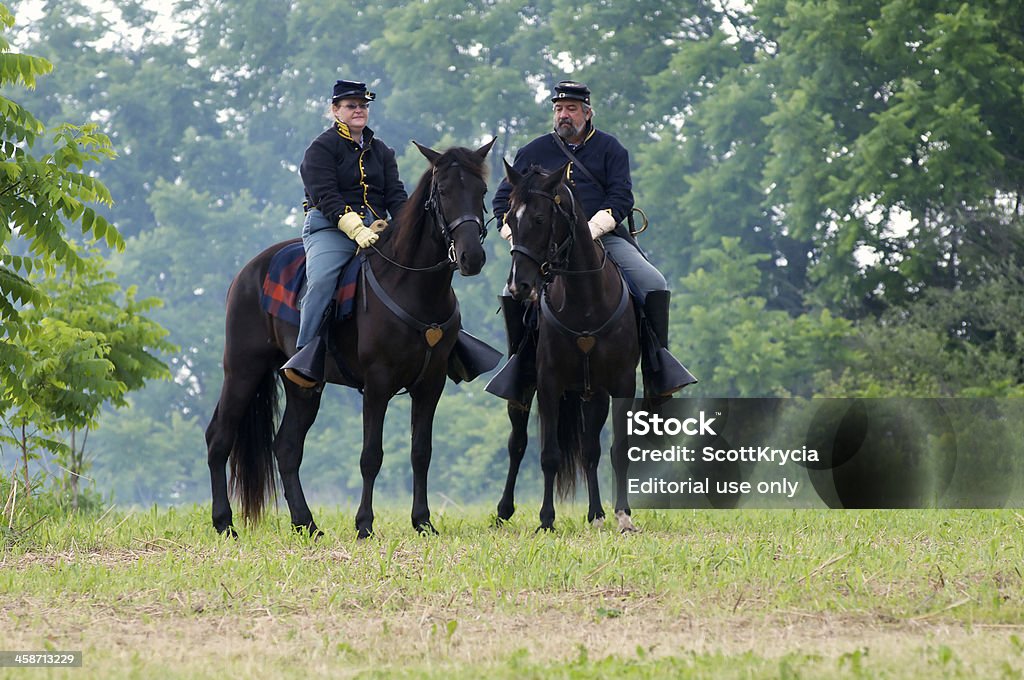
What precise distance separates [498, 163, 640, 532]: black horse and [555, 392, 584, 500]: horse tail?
0.26 m

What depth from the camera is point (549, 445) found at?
12273 millimetres

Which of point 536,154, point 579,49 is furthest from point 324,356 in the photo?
point 579,49

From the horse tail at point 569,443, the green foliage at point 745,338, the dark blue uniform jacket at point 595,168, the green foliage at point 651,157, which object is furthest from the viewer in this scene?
the green foliage at point 745,338

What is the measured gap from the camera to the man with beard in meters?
12.4

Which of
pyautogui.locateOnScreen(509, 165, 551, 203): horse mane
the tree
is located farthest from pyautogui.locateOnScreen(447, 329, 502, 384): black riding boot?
the tree

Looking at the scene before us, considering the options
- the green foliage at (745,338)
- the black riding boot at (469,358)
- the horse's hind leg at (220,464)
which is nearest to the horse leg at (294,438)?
the horse's hind leg at (220,464)

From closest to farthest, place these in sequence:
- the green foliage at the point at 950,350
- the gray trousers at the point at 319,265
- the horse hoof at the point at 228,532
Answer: the gray trousers at the point at 319,265, the horse hoof at the point at 228,532, the green foliage at the point at 950,350

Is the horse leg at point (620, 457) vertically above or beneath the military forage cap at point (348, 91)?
beneath

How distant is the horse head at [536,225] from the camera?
10.9 metres

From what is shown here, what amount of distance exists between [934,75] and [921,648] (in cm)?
2513

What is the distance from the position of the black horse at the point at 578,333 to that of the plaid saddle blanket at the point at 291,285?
1418 millimetres

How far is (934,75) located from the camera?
30.3 meters
